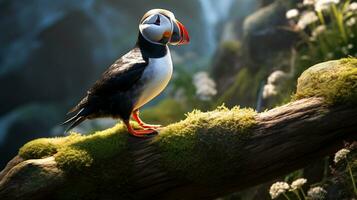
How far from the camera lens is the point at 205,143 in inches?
168

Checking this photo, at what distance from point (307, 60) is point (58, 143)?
4163 mm

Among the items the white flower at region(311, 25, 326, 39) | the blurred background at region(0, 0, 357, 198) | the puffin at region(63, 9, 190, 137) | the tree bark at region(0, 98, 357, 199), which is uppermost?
the blurred background at region(0, 0, 357, 198)

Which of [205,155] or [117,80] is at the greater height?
[117,80]

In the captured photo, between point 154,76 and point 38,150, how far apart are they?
126 cm

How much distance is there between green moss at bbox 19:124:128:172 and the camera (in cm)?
438

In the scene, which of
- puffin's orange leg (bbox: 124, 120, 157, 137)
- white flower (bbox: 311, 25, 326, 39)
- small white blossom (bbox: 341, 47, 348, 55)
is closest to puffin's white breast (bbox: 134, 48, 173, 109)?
puffin's orange leg (bbox: 124, 120, 157, 137)

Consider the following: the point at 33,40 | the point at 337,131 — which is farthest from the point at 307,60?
the point at 33,40

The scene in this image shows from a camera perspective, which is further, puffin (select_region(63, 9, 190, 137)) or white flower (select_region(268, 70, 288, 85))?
white flower (select_region(268, 70, 288, 85))

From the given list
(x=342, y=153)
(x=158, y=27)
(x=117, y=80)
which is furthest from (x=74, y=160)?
(x=342, y=153)

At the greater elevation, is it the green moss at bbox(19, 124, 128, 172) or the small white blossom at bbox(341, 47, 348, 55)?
the small white blossom at bbox(341, 47, 348, 55)

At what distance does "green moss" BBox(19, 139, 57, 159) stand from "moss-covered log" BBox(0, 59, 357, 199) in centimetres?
26

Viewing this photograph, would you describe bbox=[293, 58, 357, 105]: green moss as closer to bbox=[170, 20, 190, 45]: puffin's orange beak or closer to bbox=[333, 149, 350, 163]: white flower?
bbox=[333, 149, 350, 163]: white flower

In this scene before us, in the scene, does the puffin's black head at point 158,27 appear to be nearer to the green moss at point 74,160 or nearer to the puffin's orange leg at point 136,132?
the puffin's orange leg at point 136,132

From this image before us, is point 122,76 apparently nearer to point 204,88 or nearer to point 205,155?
point 205,155
